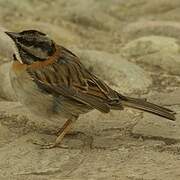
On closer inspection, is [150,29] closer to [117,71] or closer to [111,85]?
[117,71]

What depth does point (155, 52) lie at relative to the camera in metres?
7.72

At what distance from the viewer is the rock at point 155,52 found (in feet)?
24.5

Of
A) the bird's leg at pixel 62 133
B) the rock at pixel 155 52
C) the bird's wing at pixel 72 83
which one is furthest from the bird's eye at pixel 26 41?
the rock at pixel 155 52

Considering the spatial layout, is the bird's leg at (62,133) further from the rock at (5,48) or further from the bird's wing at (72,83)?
the rock at (5,48)

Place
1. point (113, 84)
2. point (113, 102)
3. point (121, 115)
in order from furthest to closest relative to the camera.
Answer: point (113, 84) → point (121, 115) → point (113, 102)

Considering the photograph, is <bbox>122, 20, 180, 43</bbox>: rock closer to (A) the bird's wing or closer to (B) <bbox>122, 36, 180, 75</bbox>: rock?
(B) <bbox>122, 36, 180, 75</bbox>: rock

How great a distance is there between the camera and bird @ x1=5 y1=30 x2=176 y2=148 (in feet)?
18.1

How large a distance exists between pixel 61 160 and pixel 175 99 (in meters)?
1.75

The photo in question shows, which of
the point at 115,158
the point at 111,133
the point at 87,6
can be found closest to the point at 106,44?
the point at 87,6

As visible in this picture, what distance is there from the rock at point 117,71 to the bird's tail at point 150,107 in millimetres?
1090

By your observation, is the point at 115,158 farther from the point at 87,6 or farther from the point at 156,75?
the point at 87,6

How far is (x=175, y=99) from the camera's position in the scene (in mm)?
6629

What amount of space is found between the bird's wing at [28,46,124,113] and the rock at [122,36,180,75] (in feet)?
6.14

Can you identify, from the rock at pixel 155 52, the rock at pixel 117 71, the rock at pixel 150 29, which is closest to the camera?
the rock at pixel 117 71
